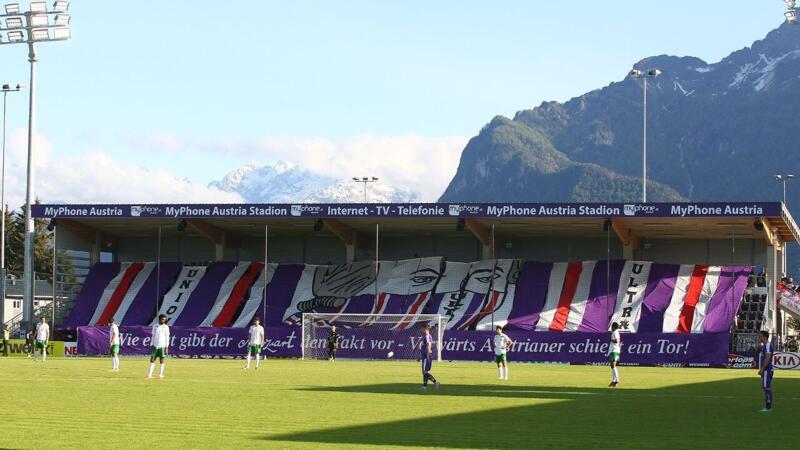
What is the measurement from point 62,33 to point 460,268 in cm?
2549

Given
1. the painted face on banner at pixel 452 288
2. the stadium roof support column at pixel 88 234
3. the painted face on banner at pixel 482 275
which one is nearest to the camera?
the painted face on banner at pixel 452 288

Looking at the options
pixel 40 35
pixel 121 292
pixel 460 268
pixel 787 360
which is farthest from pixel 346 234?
pixel 787 360

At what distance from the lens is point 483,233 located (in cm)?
6912

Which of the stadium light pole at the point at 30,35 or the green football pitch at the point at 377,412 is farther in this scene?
the stadium light pole at the point at 30,35

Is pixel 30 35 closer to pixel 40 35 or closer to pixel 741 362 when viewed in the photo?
pixel 40 35

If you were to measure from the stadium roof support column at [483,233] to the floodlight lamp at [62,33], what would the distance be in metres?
24.1

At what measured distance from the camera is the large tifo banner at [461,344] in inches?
2213

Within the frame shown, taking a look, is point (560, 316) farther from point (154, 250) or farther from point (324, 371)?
point (154, 250)

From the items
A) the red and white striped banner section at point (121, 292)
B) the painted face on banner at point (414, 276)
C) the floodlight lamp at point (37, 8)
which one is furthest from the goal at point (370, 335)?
the floodlight lamp at point (37, 8)

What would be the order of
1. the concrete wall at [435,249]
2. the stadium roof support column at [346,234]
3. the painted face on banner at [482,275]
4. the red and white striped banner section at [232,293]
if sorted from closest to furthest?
the painted face on banner at [482,275] < the red and white striped banner section at [232,293] < the stadium roof support column at [346,234] < the concrete wall at [435,249]

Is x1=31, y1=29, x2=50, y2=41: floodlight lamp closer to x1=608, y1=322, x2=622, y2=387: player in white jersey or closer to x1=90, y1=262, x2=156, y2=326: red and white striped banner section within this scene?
x1=90, y1=262, x2=156, y2=326: red and white striped banner section

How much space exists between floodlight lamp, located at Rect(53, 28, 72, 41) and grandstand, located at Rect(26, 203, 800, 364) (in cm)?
954

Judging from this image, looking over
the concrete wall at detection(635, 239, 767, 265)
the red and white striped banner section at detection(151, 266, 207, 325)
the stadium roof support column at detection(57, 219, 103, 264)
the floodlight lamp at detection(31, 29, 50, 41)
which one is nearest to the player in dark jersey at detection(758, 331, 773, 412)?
the concrete wall at detection(635, 239, 767, 265)

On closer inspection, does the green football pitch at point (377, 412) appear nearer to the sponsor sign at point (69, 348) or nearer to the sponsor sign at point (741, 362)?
the sponsor sign at point (741, 362)
